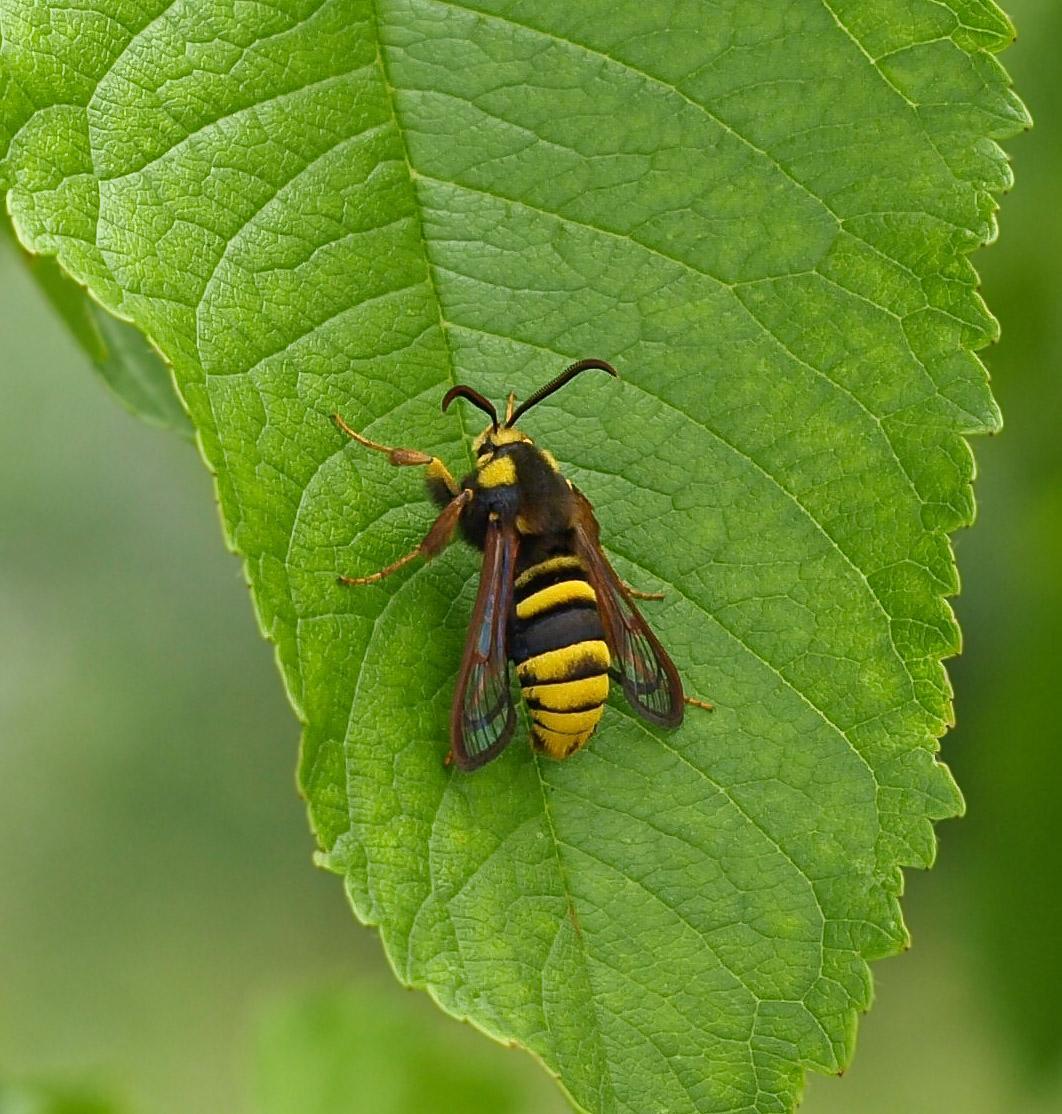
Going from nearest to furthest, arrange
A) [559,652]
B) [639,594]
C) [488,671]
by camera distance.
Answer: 1. [639,594]
2. [488,671]
3. [559,652]

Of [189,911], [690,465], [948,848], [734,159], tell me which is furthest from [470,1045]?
[734,159]

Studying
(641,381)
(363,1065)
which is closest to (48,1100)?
(363,1065)

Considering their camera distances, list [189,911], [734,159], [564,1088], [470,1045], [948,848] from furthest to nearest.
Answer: [189,911] < [948,848] < [470,1045] < [734,159] < [564,1088]

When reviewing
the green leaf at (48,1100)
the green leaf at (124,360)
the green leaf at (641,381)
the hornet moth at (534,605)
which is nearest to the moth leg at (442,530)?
the hornet moth at (534,605)

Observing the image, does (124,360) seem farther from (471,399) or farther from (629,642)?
(629,642)

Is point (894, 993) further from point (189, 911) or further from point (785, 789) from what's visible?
point (785, 789)
